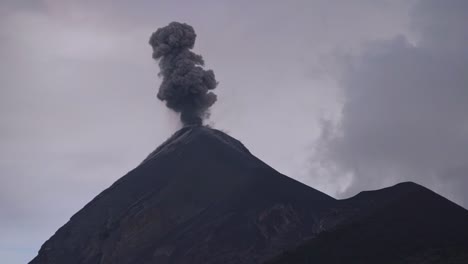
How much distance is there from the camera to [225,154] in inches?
3907

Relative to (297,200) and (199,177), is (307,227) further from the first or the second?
(199,177)

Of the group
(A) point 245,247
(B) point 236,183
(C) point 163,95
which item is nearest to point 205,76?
(C) point 163,95

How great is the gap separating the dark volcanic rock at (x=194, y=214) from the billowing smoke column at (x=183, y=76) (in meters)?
8.69

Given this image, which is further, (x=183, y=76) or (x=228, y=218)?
(x=183, y=76)

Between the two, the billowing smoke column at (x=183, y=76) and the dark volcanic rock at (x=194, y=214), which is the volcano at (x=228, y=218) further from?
the billowing smoke column at (x=183, y=76)

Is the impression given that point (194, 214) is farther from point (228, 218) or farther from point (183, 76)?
point (183, 76)

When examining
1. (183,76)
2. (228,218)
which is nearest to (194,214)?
(228,218)

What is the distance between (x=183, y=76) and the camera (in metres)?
108

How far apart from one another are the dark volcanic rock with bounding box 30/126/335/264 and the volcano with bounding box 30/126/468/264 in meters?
0.12

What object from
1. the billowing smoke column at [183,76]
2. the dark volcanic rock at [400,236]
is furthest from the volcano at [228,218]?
the billowing smoke column at [183,76]

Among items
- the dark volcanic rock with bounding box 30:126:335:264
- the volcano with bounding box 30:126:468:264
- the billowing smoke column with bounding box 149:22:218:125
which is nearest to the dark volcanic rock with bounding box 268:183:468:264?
the volcano with bounding box 30:126:468:264

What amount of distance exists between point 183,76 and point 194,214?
28.3m

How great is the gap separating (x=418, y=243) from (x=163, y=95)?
189ft

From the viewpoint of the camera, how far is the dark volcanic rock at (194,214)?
253ft
